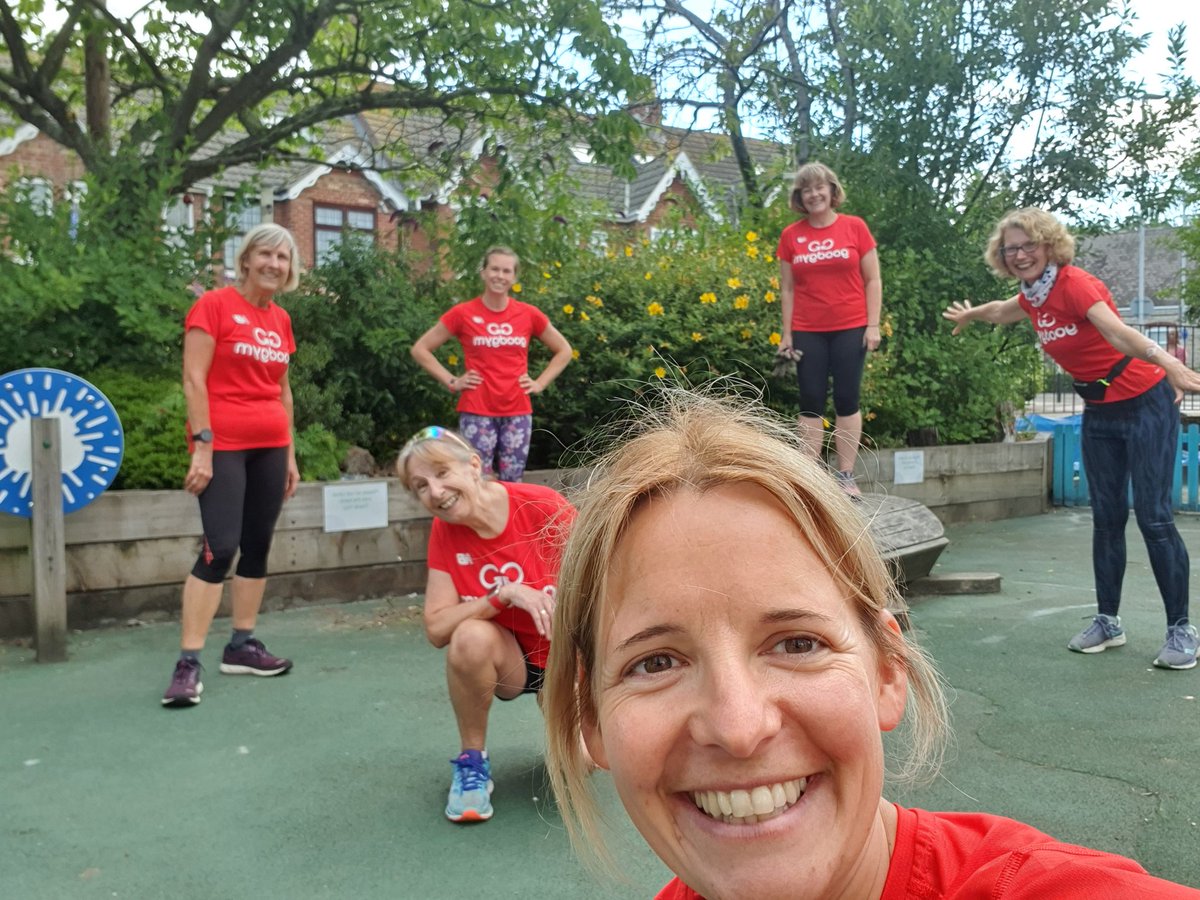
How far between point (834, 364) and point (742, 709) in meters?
5.86

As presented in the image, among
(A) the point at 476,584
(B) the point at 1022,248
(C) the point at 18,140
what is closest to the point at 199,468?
(A) the point at 476,584

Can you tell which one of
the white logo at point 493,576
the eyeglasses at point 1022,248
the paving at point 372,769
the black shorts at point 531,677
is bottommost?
the paving at point 372,769

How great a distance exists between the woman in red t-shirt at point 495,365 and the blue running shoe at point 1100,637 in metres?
3.28

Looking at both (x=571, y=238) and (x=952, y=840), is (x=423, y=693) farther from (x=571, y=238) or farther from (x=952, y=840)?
(x=571, y=238)

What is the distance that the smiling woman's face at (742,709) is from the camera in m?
0.96

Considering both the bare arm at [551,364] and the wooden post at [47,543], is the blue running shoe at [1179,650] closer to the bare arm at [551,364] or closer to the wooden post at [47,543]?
the bare arm at [551,364]

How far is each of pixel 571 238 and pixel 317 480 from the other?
11.3 feet

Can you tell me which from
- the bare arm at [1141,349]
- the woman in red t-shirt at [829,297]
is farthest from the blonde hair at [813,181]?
the bare arm at [1141,349]

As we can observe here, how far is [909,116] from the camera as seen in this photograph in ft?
31.4

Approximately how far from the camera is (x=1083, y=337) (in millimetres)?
4539

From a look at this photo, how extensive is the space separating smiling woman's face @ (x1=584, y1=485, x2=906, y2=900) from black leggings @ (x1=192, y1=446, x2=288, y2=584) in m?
3.81

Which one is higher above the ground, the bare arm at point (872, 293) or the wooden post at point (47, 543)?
the bare arm at point (872, 293)

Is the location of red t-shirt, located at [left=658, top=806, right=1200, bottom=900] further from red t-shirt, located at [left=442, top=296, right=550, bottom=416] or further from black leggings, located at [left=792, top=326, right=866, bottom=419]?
black leggings, located at [left=792, top=326, right=866, bottom=419]

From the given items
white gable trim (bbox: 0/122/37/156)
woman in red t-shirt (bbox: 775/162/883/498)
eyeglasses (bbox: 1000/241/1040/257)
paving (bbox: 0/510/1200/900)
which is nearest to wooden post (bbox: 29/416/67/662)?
paving (bbox: 0/510/1200/900)
